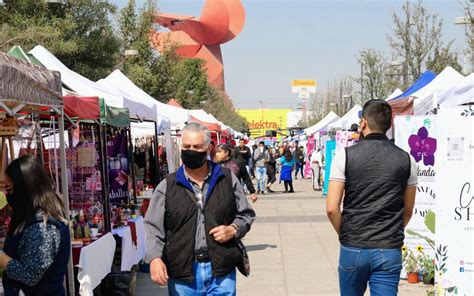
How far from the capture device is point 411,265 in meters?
10.1

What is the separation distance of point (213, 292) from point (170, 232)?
0.44 m

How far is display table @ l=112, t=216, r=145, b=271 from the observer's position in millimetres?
10219

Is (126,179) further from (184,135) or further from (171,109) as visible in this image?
(171,109)

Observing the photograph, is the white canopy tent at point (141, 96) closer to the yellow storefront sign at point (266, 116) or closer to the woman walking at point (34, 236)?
the woman walking at point (34, 236)

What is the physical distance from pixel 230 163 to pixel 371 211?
858 cm

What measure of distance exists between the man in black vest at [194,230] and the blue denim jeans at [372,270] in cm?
77

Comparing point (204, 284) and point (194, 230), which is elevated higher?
point (194, 230)

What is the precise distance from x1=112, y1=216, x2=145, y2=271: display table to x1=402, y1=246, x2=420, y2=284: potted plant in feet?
11.0

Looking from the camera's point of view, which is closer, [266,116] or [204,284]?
[204,284]

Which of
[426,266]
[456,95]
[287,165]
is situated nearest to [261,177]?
[287,165]

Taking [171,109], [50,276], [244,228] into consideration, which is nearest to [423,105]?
[244,228]

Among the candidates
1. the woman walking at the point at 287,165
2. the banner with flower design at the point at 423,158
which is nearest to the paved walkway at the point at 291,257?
the banner with flower design at the point at 423,158

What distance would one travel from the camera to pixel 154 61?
35.0m

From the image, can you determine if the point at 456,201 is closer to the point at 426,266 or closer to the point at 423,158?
the point at 423,158
